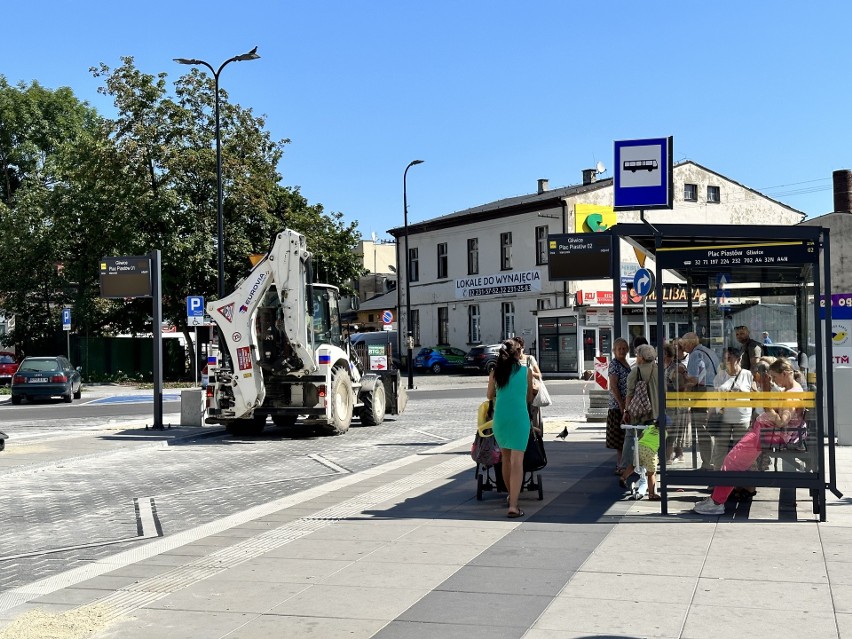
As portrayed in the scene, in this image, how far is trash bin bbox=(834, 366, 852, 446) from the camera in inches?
550

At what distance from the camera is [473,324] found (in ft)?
182

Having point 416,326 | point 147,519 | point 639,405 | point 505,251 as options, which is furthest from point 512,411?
point 416,326

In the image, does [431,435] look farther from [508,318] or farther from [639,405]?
[508,318]

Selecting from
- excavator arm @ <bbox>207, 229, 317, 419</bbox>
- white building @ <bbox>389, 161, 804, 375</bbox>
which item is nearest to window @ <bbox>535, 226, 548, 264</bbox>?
white building @ <bbox>389, 161, 804, 375</bbox>

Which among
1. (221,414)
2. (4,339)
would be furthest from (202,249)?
(221,414)

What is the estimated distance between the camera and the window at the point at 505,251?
5322 cm

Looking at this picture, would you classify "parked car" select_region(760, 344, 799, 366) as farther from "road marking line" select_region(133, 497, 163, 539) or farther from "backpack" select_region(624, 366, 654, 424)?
"road marking line" select_region(133, 497, 163, 539)

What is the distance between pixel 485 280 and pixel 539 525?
45686 millimetres

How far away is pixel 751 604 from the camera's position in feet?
19.5

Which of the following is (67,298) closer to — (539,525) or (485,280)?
(485,280)

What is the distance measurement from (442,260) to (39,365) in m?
29.2

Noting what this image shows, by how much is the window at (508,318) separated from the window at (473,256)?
3213 millimetres

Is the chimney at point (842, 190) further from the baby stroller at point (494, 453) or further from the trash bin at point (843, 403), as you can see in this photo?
the baby stroller at point (494, 453)

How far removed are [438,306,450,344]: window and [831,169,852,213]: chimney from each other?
38261 millimetres
